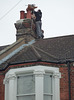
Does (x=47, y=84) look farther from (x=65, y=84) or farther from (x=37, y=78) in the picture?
(x=65, y=84)

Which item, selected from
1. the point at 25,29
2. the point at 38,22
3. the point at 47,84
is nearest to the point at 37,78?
the point at 47,84

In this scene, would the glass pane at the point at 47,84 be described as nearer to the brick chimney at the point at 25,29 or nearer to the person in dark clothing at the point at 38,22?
the brick chimney at the point at 25,29

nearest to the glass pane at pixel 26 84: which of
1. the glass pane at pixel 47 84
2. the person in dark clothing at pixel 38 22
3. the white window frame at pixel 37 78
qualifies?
the white window frame at pixel 37 78

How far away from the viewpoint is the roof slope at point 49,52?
16.5 metres

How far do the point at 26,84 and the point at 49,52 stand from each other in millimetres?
3484

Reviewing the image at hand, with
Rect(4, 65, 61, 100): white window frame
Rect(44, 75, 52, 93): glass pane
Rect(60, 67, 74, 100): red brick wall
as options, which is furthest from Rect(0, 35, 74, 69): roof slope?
Rect(44, 75, 52, 93): glass pane

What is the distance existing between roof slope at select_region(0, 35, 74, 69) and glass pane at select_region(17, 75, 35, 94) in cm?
102

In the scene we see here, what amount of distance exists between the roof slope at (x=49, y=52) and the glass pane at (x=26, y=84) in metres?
1.02

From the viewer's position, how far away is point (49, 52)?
18.3 metres

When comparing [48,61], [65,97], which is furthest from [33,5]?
[65,97]

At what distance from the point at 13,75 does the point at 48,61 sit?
2068 millimetres

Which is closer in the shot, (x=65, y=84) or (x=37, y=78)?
(x=37, y=78)

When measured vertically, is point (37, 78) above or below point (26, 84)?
above

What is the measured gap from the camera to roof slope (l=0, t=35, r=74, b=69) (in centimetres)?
1650
